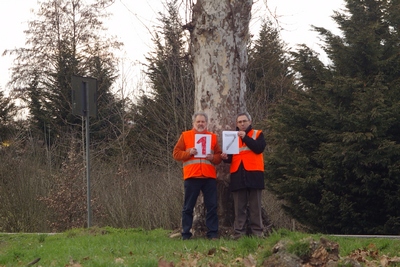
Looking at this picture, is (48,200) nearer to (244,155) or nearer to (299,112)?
(299,112)

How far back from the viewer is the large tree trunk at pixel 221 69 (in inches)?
421

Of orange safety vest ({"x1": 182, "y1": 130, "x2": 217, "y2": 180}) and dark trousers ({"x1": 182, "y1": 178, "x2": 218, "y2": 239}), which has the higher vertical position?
orange safety vest ({"x1": 182, "y1": 130, "x2": 217, "y2": 180})

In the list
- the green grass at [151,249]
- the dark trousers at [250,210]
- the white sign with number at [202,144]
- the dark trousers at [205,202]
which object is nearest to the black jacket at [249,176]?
the dark trousers at [250,210]

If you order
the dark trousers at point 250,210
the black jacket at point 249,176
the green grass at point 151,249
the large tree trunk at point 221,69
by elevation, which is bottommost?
the green grass at point 151,249

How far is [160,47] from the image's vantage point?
77.8 ft

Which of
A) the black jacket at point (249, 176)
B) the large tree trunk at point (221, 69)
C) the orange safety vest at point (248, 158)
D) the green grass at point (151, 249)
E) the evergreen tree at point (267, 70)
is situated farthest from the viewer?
the evergreen tree at point (267, 70)

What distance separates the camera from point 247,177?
9.99 metres

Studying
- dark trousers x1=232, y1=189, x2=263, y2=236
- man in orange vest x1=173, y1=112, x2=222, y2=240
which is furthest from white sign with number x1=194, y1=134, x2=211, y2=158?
dark trousers x1=232, y1=189, x2=263, y2=236

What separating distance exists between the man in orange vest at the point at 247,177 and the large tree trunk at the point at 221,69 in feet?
1.61

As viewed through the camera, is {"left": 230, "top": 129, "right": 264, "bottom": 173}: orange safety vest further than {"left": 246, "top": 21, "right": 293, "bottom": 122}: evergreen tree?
No

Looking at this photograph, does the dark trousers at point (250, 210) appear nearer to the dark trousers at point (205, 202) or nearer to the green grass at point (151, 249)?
the dark trousers at point (205, 202)

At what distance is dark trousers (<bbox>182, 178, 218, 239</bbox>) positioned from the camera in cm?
1018

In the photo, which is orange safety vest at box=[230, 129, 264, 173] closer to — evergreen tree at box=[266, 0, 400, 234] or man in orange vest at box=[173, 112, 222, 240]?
man in orange vest at box=[173, 112, 222, 240]

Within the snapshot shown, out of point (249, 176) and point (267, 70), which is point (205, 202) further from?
point (267, 70)
